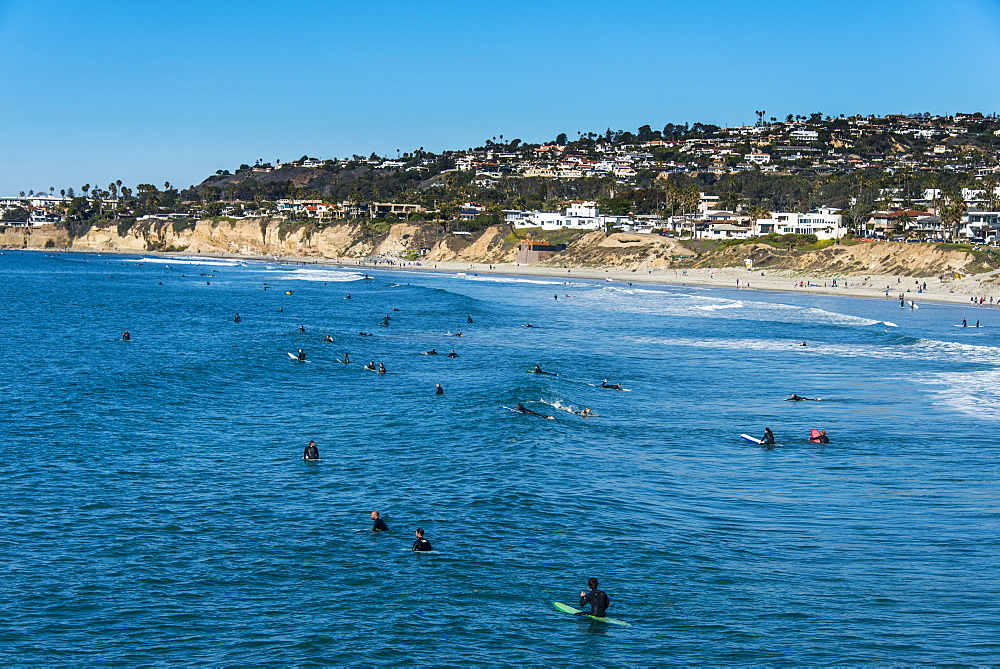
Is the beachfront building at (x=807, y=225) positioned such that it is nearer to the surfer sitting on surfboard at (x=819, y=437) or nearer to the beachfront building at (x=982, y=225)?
the beachfront building at (x=982, y=225)

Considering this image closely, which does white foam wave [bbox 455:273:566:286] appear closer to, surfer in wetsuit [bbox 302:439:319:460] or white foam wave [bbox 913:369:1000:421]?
white foam wave [bbox 913:369:1000:421]

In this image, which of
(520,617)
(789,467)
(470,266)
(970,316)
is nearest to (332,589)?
(520,617)

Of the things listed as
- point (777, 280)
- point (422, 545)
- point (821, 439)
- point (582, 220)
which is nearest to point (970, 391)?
point (821, 439)

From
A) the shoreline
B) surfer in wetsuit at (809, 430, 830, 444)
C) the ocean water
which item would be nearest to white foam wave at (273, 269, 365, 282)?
the shoreline

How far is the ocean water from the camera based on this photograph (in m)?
19.0

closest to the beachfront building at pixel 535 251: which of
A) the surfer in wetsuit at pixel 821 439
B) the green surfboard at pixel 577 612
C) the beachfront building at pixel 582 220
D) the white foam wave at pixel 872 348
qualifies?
the beachfront building at pixel 582 220

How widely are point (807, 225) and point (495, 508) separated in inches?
5845

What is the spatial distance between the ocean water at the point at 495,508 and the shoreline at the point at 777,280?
54.2 m

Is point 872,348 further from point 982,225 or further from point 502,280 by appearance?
point 982,225

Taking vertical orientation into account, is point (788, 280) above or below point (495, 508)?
above

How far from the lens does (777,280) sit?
135750 millimetres

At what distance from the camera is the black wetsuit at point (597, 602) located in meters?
19.5

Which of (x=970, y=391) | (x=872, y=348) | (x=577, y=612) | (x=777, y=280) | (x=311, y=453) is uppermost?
(x=777, y=280)

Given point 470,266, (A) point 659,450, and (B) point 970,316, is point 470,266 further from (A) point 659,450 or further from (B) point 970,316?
(A) point 659,450
